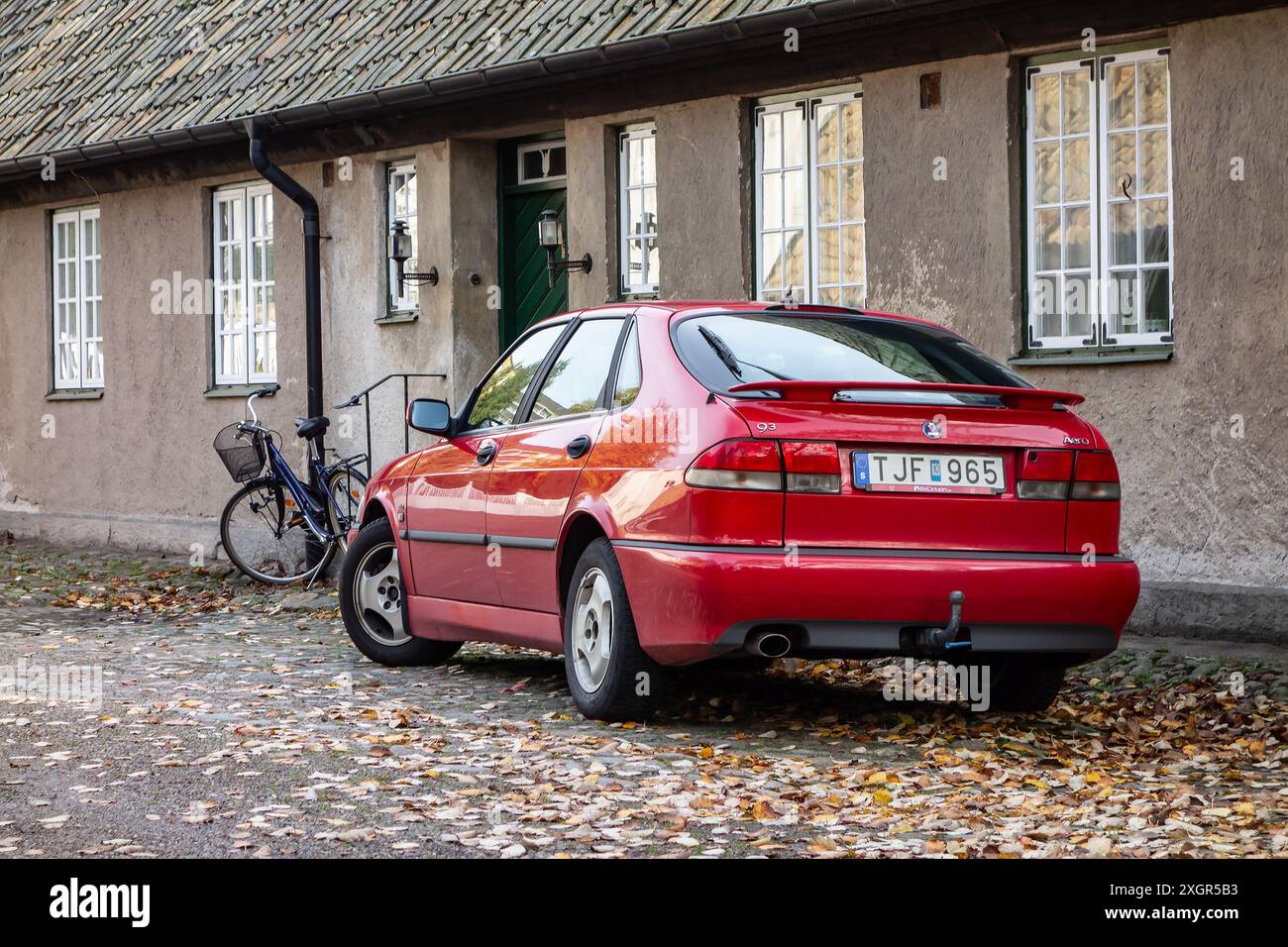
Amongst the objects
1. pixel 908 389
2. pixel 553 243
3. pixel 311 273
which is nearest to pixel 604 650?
pixel 908 389

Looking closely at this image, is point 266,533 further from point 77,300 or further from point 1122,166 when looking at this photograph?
point 1122,166

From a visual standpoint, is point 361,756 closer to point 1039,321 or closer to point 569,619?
Result: point 569,619

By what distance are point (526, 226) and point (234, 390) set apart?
3641mm

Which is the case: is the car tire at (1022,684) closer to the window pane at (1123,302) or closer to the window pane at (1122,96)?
the window pane at (1123,302)

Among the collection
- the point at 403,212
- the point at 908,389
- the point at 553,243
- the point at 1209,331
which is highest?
the point at 403,212

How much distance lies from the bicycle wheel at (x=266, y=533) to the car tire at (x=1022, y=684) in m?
7.52

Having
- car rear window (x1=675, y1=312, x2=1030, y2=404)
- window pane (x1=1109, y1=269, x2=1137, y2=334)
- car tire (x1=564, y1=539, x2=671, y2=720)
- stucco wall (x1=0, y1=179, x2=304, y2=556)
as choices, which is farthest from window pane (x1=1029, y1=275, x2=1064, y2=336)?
stucco wall (x1=0, y1=179, x2=304, y2=556)

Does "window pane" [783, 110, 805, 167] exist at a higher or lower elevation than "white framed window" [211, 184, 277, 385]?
higher

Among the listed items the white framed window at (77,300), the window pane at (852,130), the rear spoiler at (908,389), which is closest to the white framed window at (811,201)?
the window pane at (852,130)

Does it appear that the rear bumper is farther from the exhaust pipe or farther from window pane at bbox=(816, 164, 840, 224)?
window pane at bbox=(816, 164, 840, 224)

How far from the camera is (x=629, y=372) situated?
8.13 metres

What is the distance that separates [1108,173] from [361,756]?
638 cm

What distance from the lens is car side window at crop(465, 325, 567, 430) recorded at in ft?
30.0

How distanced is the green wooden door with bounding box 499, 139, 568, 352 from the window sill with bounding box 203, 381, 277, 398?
281cm
